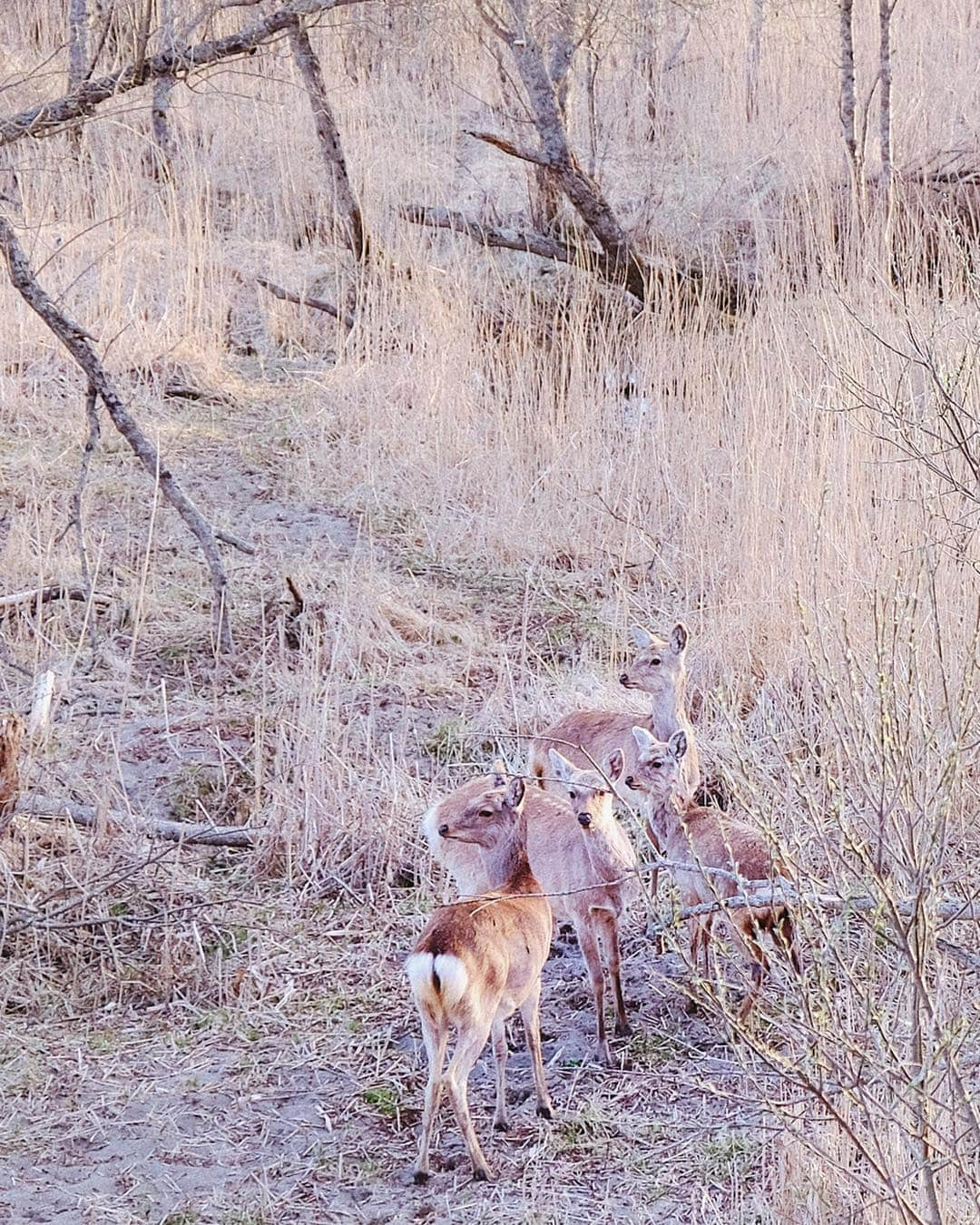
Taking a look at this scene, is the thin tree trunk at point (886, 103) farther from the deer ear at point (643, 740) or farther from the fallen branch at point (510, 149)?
the deer ear at point (643, 740)

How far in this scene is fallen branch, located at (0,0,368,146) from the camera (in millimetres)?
6023

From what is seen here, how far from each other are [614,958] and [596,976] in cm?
10

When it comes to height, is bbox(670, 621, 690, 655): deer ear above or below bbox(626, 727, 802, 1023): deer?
above

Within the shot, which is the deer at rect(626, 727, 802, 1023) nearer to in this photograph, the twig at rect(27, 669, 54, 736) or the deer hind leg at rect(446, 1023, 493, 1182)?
A: the deer hind leg at rect(446, 1023, 493, 1182)

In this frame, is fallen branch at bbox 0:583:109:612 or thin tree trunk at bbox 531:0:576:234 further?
thin tree trunk at bbox 531:0:576:234

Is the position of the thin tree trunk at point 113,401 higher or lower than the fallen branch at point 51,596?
higher

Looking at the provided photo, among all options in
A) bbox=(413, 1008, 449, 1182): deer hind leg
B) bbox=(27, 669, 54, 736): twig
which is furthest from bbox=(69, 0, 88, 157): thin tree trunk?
bbox=(413, 1008, 449, 1182): deer hind leg

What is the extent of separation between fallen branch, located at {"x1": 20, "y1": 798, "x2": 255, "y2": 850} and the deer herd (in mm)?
876

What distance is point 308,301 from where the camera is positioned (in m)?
10.8

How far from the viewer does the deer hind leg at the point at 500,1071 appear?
4.36 metres

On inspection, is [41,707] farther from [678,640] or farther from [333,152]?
[333,152]

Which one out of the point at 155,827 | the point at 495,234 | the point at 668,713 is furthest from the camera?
the point at 495,234

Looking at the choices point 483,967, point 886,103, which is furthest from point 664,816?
point 886,103

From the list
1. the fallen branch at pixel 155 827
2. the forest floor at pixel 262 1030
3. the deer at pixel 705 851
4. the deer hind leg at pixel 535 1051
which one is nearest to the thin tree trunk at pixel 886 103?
the forest floor at pixel 262 1030
